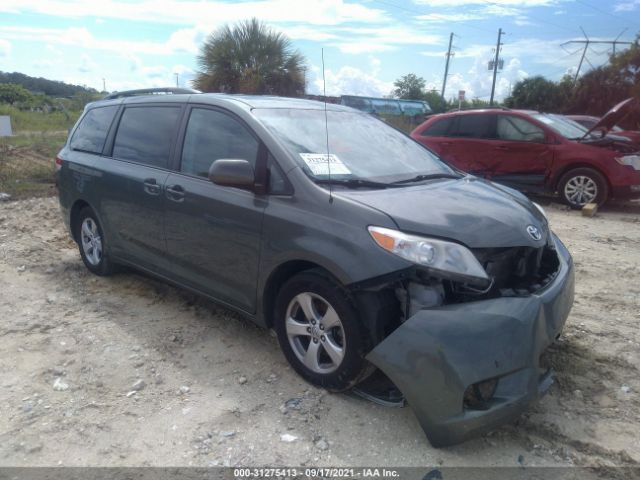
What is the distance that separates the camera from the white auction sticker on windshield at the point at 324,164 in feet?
11.2

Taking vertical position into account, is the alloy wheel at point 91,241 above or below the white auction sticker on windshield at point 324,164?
below

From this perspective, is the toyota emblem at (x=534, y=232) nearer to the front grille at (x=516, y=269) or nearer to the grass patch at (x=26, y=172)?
the front grille at (x=516, y=269)

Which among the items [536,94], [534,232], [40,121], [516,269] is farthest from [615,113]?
[536,94]

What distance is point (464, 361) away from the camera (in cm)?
259

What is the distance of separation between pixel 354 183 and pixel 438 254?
81 centimetres

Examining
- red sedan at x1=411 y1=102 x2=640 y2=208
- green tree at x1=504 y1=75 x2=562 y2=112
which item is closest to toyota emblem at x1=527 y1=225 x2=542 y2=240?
red sedan at x1=411 y1=102 x2=640 y2=208

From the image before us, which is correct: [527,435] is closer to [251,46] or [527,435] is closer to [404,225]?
[404,225]

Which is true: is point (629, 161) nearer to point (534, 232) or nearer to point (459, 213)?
point (534, 232)

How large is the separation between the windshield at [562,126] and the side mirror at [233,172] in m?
7.42

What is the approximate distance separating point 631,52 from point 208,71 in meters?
15.9

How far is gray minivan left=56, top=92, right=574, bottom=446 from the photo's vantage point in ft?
8.72

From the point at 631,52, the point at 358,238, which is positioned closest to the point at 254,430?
the point at 358,238

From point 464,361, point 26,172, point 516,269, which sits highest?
point 516,269

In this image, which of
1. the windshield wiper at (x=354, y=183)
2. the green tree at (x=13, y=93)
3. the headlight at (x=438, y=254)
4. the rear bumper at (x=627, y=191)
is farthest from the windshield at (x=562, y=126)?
the green tree at (x=13, y=93)
